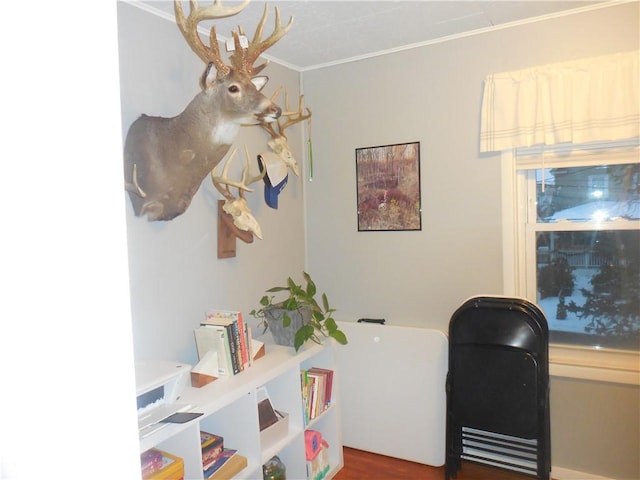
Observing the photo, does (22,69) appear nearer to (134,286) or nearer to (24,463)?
(24,463)

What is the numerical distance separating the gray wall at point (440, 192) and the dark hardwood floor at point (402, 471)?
35 centimetres

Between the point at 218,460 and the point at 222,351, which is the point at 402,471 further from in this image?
the point at 222,351

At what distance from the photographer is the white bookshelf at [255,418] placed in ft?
5.36

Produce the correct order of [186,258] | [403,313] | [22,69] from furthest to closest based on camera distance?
[403,313], [186,258], [22,69]

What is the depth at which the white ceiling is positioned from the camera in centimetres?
205

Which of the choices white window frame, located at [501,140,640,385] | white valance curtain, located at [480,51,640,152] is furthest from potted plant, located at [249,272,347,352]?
white valance curtain, located at [480,51,640,152]

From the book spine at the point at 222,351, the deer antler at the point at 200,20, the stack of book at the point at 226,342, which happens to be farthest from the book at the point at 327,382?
the deer antler at the point at 200,20

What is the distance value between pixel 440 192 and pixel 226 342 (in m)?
1.47

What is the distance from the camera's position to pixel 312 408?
2393mm

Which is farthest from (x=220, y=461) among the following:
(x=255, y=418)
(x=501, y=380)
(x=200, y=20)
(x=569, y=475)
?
(x=569, y=475)

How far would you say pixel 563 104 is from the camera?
86.6 inches

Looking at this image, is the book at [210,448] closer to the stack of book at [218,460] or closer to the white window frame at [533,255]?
the stack of book at [218,460]

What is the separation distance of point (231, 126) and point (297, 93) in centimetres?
120

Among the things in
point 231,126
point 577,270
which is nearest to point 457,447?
point 577,270
